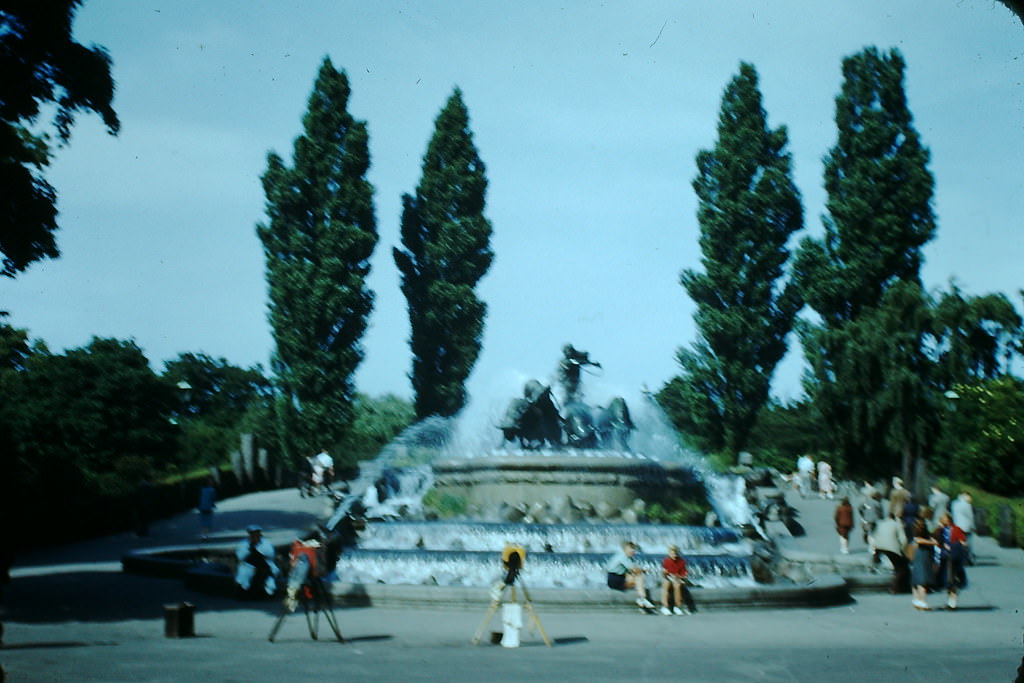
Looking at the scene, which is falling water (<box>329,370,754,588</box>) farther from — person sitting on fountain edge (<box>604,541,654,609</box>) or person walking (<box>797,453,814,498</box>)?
person walking (<box>797,453,814,498</box>)

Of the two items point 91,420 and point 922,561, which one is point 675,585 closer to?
point 922,561

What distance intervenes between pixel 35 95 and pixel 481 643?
317 inches

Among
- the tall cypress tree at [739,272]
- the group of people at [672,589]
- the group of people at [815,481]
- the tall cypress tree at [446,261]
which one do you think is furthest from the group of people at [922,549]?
the tall cypress tree at [446,261]

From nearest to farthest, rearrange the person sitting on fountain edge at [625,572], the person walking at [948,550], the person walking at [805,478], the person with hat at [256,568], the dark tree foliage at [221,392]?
the person sitting on fountain edge at [625,572]
the person with hat at [256,568]
the person walking at [948,550]
the person walking at [805,478]
the dark tree foliage at [221,392]

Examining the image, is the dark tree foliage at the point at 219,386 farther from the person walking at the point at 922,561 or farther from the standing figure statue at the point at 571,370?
the person walking at the point at 922,561

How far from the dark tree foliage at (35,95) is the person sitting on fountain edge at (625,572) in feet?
29.1

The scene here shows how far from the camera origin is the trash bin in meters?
12.9

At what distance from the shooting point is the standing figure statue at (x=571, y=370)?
31.0 m

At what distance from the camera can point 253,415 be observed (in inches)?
2365

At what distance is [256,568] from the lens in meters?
17.5

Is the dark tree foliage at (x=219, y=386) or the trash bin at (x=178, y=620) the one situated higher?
the dark tree foliage at (x=219, y=386)

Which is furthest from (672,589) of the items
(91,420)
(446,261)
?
(446,261)

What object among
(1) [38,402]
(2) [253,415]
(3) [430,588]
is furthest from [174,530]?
(2) [253,415]

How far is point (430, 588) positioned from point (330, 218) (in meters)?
29.3
